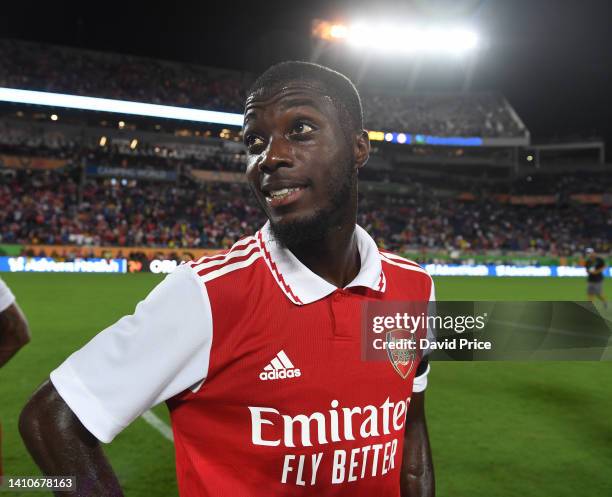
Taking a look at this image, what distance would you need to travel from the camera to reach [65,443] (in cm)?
136

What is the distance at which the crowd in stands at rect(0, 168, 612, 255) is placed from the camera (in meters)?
32.3

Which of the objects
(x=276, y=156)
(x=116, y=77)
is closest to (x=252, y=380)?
(x=276, y=156)

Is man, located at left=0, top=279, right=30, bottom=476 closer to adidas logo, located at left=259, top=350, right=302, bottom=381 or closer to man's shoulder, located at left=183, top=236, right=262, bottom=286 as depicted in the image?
man's shoulder, located at left=183, top=236, right=262, bottom=286

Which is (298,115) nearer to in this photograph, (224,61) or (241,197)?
(241,197)

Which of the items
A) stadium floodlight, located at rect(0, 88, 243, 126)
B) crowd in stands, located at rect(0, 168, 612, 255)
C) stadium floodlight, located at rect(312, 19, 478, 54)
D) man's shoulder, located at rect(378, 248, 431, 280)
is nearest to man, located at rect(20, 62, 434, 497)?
man's shoulder, located at rect(378, 248, 431, 280)

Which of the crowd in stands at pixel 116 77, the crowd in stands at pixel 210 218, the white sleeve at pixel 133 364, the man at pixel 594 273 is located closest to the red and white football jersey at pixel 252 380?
the white sleeve at pixel 133 364

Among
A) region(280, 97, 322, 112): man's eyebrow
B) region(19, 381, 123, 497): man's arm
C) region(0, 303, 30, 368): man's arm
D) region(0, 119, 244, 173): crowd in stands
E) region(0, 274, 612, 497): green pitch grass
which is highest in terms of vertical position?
region(0, 119, 244, 173): crowd in stands

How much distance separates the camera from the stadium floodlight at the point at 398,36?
45.8 m

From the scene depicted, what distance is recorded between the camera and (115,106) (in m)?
40.3

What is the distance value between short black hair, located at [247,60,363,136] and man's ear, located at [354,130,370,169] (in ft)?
0.20

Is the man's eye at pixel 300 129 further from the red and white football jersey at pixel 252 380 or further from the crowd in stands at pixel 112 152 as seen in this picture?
the crowd in stands at pixel 112 152

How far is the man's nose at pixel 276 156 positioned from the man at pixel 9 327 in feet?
7.29

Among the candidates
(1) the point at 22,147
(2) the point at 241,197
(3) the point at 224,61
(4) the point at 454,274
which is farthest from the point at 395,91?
(1) the point at 22,147

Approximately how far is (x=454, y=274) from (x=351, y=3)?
25.4m
